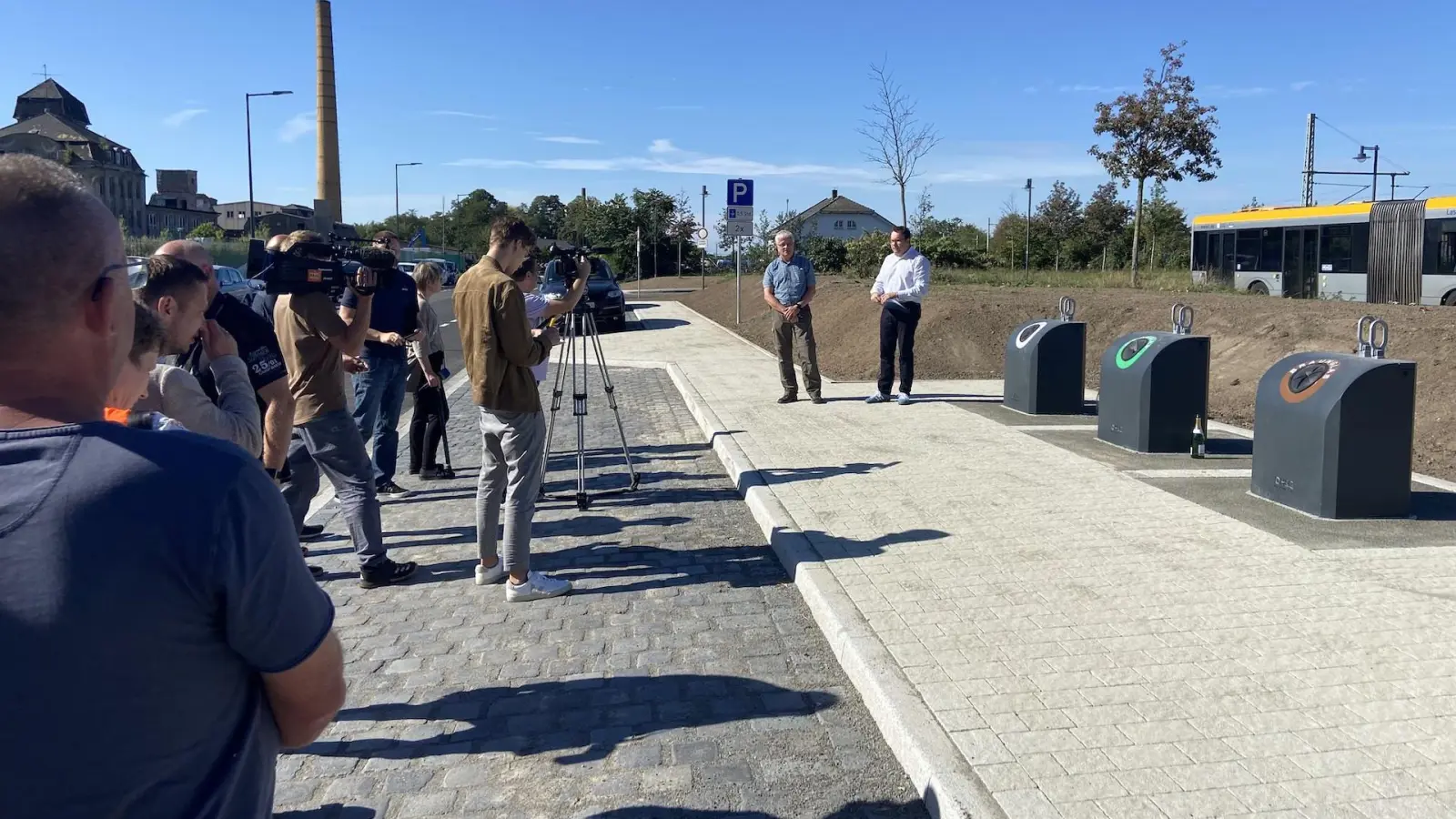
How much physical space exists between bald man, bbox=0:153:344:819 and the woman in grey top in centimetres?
716

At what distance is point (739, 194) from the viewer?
802 inches

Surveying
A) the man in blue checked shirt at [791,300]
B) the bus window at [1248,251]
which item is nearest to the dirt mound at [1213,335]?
the man in blue checked shirt at [791,300]

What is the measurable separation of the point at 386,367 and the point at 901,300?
576 centimetres

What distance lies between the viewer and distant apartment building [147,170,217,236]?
116m

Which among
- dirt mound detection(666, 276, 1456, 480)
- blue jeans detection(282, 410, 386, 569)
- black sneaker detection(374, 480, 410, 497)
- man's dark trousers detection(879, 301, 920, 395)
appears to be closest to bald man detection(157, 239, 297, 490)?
blue jeans detection(282, 410, 386, 569)

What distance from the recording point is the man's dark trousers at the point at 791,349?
1173cm

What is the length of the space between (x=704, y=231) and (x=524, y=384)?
86.8ft

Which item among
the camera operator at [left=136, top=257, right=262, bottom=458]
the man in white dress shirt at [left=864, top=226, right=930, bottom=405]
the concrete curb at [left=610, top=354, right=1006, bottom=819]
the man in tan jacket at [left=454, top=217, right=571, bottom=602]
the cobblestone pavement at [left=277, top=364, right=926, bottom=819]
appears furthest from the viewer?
the man in white dress shirt at [left=864, top=226, right=930, bottom=405]

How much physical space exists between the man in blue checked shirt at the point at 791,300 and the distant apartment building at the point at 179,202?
4684 inches

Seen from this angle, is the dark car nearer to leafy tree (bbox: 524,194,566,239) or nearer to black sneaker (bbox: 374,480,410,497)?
black sneaker (bbox: 374,480,410,497)

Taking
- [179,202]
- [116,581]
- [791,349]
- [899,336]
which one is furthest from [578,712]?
[179,202]

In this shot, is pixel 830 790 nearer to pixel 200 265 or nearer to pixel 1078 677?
pixel 1078 677

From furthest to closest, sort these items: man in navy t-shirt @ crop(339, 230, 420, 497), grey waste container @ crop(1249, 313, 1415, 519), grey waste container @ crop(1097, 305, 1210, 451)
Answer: grey waste container @ crop(1097, 305, 1210, 451) → man in navy t-shirt @ crop(339, 230, 420, 497) → grey waste container @ crop(1249, 313, 1415, 519)

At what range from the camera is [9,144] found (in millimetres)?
84812
